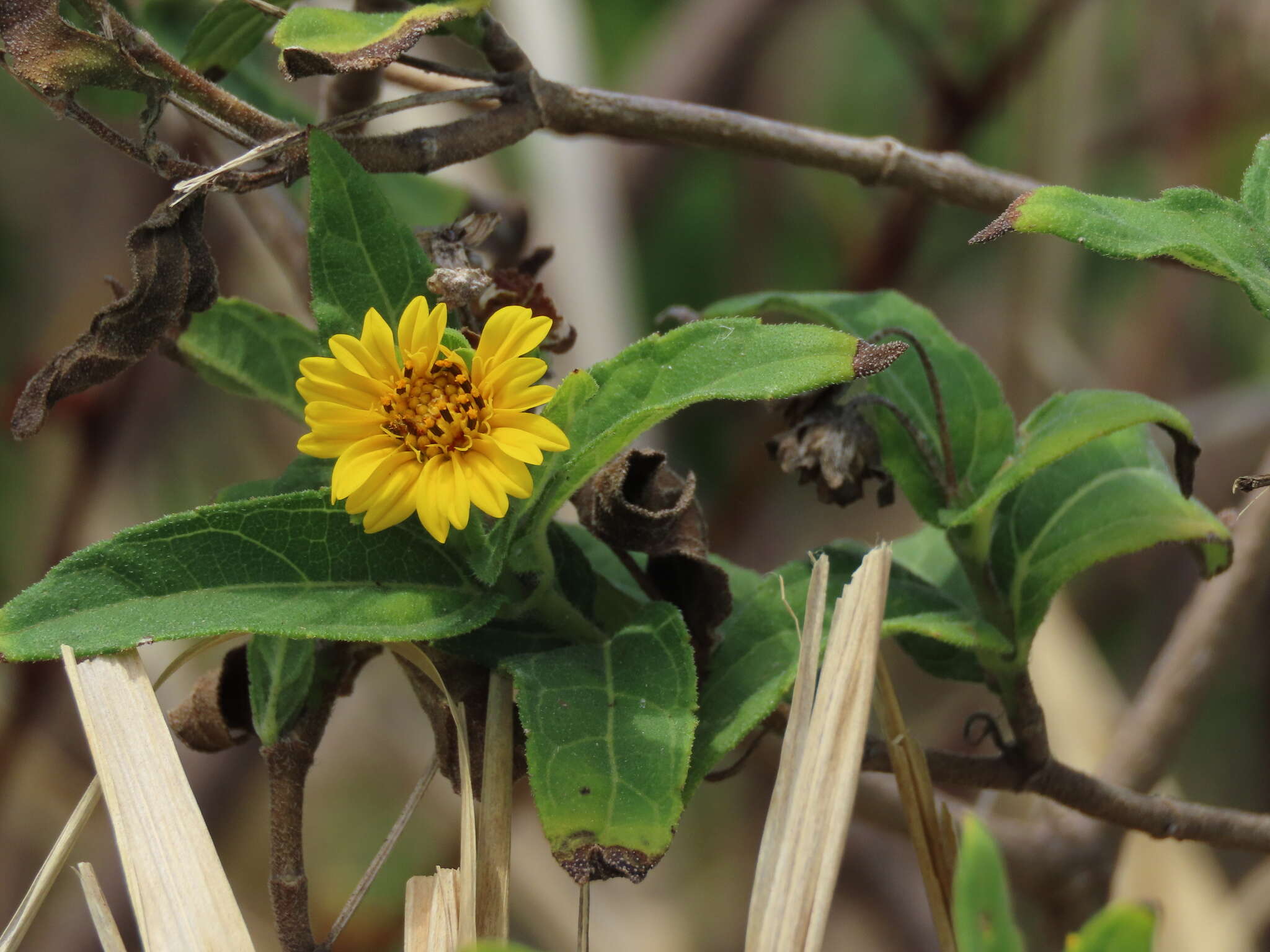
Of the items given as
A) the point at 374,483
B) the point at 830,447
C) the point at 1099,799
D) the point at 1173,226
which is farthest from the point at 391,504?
the point at 1099,799

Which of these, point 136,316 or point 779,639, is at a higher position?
point 136,316

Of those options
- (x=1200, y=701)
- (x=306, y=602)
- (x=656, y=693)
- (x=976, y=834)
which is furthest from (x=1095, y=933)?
(x=1200, y=701)

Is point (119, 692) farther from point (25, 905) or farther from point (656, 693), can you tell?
point (656, 693)

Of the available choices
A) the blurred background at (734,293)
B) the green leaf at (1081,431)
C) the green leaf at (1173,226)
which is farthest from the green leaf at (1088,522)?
the blurred background at (734,293)

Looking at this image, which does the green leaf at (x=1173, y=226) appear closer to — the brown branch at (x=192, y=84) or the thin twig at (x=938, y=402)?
the thin twig at (x=938, y=402)

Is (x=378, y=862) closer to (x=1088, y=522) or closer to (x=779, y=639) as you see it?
(x=779, y=639)

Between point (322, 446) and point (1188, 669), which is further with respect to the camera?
point (1188, 669)
